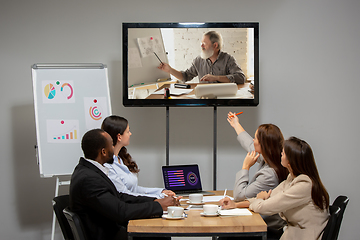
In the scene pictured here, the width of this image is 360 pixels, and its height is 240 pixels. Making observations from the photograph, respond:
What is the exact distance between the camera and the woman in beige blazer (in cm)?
196

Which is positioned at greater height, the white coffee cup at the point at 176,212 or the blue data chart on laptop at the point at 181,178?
the white coffee cup at the point at 176,212

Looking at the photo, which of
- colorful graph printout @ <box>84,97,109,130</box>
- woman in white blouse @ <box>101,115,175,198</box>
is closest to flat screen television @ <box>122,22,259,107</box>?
colorful graph printout @ <box>84,97,109,130</box>

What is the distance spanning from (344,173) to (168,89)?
2.08 metres

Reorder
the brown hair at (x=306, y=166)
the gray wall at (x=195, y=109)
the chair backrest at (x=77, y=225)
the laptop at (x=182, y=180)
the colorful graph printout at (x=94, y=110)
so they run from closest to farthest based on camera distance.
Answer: the chair backrest at (x=77, y=225)
the brown hair at (x=306, y=166)
the laptop at (x=182, y=180)
the colorful graph printout at (x=94, y=110)
the gray wall at (x=195, y=109)

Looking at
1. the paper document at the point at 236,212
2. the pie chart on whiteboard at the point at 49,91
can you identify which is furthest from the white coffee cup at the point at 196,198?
the pie chart on whiteboard at the point at 49,91

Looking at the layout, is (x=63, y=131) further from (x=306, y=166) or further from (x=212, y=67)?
Answer: (x=306, y=166)

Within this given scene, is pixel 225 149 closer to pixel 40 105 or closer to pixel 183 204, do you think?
pixel 183 204

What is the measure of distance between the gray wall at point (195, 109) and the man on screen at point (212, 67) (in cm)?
55

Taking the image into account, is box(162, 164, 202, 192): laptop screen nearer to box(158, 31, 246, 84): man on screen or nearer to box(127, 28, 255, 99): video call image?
box(127, 28, 255, 99): video call image

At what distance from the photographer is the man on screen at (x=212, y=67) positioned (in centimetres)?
331

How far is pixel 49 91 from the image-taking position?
10.3ft

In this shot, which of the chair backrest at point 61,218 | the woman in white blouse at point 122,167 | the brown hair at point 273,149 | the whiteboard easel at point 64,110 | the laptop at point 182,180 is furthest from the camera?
the whiteboard easel at point 64,110

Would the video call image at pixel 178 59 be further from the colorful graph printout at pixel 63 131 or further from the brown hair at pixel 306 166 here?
the brown hair at pixel 306 166

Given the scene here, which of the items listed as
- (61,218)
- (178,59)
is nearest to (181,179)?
(61,218)
